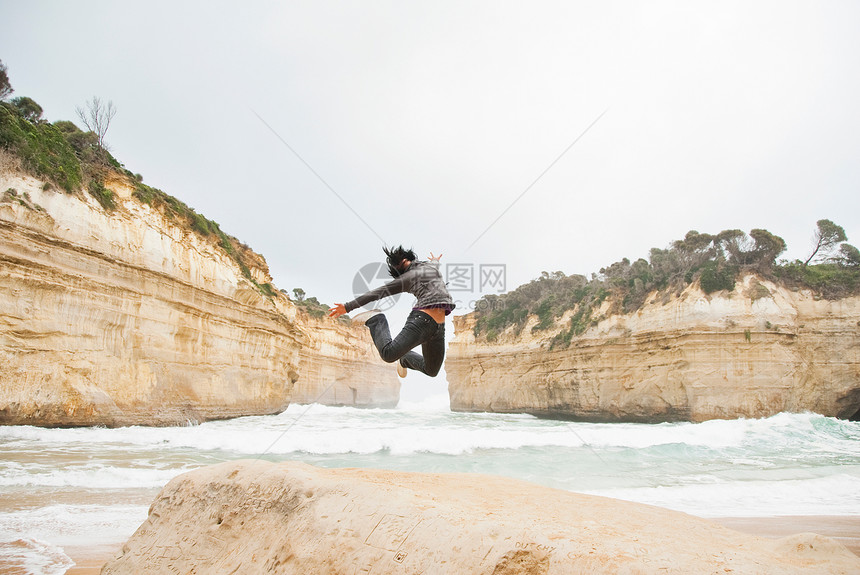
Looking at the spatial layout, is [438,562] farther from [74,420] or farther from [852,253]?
[852,253]

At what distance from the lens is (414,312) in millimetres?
4168

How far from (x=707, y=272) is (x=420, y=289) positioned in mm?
21081

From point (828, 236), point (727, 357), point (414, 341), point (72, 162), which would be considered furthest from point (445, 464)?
point (828, 236)

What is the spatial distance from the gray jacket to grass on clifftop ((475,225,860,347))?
2040 cm

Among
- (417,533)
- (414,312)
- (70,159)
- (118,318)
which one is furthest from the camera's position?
(118,318)

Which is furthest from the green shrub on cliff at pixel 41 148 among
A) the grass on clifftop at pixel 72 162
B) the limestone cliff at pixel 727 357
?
the limestone cliff at pixel 727 357

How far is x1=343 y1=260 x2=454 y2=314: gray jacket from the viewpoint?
13.7 feet

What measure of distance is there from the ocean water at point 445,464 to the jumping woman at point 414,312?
9.40ft

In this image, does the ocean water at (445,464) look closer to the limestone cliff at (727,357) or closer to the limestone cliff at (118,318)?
the limestone cliff at (118,318)

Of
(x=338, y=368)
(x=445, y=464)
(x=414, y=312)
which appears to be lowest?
(x=445, y=464)

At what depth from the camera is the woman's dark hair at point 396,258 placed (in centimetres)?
454

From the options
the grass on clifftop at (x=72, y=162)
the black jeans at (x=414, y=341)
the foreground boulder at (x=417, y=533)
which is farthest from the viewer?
the grass on clifftop at (x=72, y=162)

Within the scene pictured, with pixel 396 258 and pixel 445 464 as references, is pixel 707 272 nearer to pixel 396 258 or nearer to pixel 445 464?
pixel 445 464

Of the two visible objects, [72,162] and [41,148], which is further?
[72,162]
